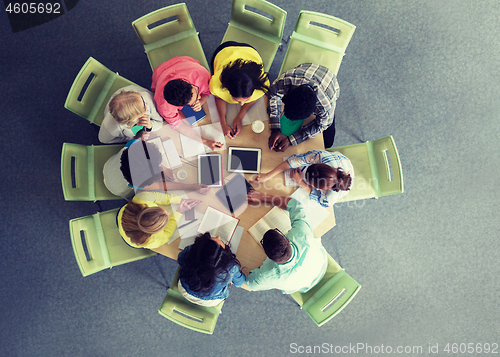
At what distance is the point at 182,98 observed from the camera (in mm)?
1608

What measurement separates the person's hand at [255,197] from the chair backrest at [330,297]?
0.80m

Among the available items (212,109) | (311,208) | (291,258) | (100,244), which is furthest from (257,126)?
(100,244)

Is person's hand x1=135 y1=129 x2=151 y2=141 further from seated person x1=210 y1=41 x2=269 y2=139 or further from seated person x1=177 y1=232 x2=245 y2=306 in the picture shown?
seated person x1=177 y1=232 x2=245 y2=306

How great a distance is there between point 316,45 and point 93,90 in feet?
5.51

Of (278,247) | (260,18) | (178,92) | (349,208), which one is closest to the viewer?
(278,247)

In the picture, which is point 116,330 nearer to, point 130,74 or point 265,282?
point 265,282

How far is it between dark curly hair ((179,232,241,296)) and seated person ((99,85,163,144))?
2.82 feet

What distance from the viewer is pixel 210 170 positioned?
185cm

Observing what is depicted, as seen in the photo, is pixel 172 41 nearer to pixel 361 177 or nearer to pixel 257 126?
pixel 257 126

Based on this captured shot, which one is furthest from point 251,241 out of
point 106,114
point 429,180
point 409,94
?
point 409,94

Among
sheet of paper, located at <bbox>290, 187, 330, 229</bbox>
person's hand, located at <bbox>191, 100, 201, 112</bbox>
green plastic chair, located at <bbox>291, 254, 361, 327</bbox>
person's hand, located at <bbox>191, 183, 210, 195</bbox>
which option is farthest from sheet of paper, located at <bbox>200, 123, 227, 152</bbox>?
green plastic chair, located at <bbox>291, 254, 361, 327</bbox>

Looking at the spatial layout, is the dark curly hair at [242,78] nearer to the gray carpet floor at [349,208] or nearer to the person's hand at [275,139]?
the person's hand at [275,139]

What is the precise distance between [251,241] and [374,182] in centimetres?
105

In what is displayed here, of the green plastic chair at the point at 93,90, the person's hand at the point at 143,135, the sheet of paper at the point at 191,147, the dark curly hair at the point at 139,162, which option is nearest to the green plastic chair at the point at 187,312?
the dark curly hair at the point at 139,162
